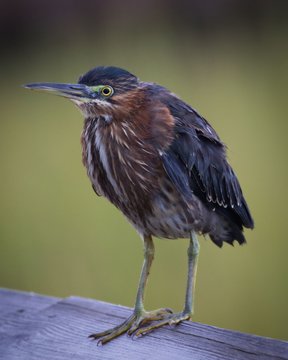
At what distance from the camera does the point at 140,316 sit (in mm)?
3016

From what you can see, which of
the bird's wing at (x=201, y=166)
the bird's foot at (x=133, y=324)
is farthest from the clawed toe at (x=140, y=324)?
the bird's wing at (x=201, y=166)

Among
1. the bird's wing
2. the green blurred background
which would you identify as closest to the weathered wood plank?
the bird's wing

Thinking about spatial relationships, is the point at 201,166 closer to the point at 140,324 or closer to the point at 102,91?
the point at 102,91

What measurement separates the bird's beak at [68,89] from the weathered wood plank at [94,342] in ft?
2.30

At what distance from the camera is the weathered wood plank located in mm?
2572

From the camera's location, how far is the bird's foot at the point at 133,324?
2.82 m

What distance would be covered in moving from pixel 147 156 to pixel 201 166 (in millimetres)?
274

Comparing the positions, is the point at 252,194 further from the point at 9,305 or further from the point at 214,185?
the point at 9,305

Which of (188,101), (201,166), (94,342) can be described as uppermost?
(188,101)

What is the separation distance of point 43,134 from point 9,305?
7.83 feet

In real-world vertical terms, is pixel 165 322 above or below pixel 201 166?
below

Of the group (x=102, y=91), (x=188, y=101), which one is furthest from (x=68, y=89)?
(x=188, y=101)

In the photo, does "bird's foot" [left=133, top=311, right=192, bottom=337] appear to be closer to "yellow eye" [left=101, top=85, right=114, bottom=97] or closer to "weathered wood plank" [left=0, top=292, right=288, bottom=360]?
"weathered wood plank" [left=0, top=292, right=288, bottom=360]

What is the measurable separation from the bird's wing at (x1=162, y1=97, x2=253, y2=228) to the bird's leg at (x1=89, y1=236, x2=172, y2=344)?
287 mm
